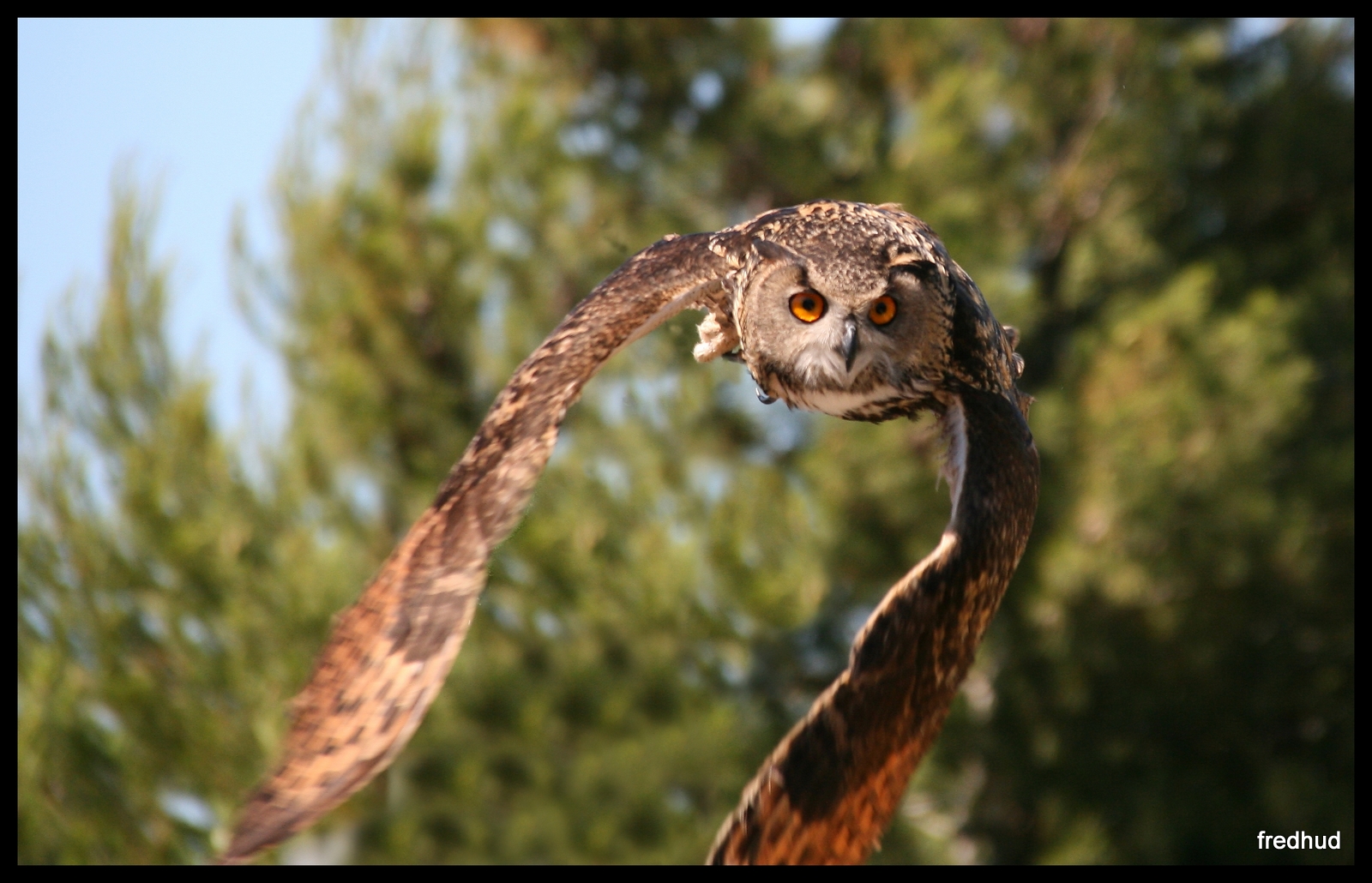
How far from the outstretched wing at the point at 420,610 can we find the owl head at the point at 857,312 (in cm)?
23

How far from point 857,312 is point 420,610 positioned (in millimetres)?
782

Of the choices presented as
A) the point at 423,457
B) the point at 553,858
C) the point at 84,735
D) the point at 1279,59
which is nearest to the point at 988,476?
the point at 553,858

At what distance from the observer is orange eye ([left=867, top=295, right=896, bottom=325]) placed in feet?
7.08

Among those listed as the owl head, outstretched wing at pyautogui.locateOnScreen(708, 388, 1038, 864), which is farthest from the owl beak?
outstretched wing at pyautogui.locateOnScreen(708, 388, 1038, 864)

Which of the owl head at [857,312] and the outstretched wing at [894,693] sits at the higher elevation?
the owl head at [857,312]

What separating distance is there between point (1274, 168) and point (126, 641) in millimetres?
6482

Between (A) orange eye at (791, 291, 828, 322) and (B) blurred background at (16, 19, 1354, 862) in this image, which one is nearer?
(A) orange eye at (791, 291, 828, 322)

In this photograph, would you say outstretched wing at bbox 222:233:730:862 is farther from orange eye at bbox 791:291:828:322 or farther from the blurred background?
the blurred background

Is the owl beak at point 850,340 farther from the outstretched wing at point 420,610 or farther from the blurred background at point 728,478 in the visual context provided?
the blurred background at point 728,478

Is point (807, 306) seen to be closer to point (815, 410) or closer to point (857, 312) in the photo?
point (857, 312)

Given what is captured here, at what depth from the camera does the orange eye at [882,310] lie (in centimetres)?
216

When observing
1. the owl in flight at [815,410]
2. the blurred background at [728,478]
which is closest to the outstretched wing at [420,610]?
the owl in flight at [815,410]

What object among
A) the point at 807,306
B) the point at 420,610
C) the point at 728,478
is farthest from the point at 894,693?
the point at 728,478

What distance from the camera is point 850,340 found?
214 cm
